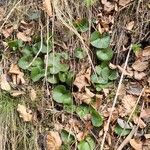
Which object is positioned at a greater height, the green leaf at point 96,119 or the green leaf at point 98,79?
the green leaf at point 98,79

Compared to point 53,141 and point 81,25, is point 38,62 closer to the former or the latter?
point 81,25

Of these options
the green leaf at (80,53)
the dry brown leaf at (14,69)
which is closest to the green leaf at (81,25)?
the green leaf at (80,53)

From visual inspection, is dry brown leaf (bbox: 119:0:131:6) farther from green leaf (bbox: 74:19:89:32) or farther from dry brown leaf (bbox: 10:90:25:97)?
dry brown leaf (bbox: 10:90:25:97)

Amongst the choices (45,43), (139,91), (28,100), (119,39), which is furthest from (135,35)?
(28,100)

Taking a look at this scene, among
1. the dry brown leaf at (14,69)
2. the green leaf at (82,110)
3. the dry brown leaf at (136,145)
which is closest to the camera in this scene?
the dry brown leaf at (136,145)

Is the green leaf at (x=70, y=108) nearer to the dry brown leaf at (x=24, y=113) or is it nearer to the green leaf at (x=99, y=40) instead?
the dry brown leaf at (x=24, y=113)

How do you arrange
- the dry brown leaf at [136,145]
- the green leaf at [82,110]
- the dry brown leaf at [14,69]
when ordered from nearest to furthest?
1. the dry brown leaf at [136,145]
2. the green leaf at [82,110]
3. the dry brown leaf at [14,69]
